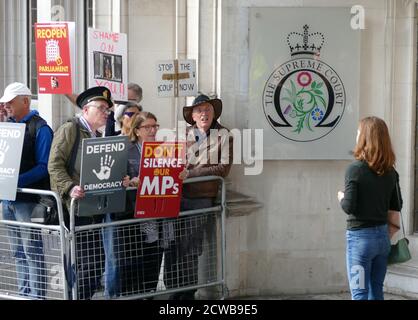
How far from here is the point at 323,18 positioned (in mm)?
8664

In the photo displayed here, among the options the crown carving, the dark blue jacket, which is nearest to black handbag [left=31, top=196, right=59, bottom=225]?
the dark blue jacket

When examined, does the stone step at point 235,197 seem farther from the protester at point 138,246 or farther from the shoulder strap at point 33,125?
the shoulder strap at point 33,125

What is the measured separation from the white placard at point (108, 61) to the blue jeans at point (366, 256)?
2.77 m

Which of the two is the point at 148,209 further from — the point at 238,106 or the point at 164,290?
the point at 238,106

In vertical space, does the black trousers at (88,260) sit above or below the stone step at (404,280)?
above

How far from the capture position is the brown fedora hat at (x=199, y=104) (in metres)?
8.19

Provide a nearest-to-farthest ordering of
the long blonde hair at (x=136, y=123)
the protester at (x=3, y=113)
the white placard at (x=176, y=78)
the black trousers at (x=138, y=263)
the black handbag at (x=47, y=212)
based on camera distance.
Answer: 1. the black handbag at (x=47, y=212)
2. the black trousers at (x=138, y=263)
3. the long blonde hair at (x=136, y=123)
4. the protester at (x=3, y=113)
5. the white placard at (x=176, y=78)

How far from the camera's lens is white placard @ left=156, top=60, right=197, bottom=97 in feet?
28.4

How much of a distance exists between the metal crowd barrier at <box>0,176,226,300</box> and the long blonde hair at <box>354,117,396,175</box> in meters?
1.68

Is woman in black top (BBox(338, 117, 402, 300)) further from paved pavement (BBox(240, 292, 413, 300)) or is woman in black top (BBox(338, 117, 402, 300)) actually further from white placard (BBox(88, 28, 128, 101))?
white placard (BBox(88, 28, 128, 101))

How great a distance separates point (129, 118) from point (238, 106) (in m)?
1.11

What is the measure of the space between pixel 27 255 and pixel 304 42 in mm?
3150

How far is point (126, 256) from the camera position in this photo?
7586 mm

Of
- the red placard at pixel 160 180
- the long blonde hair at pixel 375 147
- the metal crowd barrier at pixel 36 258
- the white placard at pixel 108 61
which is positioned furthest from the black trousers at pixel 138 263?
the long blonde hair at pixel 375 147
